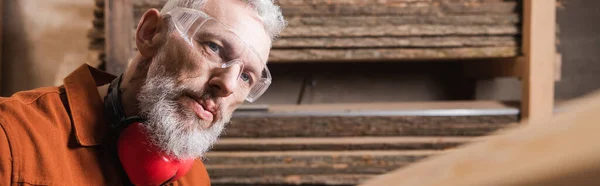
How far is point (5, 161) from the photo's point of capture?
847 mm

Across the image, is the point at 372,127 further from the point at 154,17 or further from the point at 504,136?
the point at 504,136

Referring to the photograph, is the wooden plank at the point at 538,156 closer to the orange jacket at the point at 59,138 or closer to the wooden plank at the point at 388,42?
the orange jacket at the point at 59,138

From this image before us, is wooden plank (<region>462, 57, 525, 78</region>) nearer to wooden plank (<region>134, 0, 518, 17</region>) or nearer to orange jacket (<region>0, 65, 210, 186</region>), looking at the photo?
wooden plank (<region>134, 0, 518, 17</region>)

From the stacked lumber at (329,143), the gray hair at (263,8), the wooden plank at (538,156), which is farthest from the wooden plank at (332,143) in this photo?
the wooden plank at (538,156)

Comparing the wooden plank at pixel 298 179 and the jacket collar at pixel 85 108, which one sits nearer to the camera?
the jacket collar at pixel 85 108

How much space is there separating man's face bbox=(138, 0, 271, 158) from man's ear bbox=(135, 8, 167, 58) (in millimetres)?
25

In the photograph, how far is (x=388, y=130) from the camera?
1804 mm

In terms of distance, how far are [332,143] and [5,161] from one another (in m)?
1.11

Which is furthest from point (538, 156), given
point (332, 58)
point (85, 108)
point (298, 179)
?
point (298, 179)

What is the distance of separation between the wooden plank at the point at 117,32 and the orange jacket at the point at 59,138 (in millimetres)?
632

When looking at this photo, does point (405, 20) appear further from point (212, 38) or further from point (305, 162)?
point (212, 38)

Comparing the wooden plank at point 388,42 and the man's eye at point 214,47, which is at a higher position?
the man's eye at point 214,47

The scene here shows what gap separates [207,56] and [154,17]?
0.15m

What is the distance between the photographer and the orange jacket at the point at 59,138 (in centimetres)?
87
